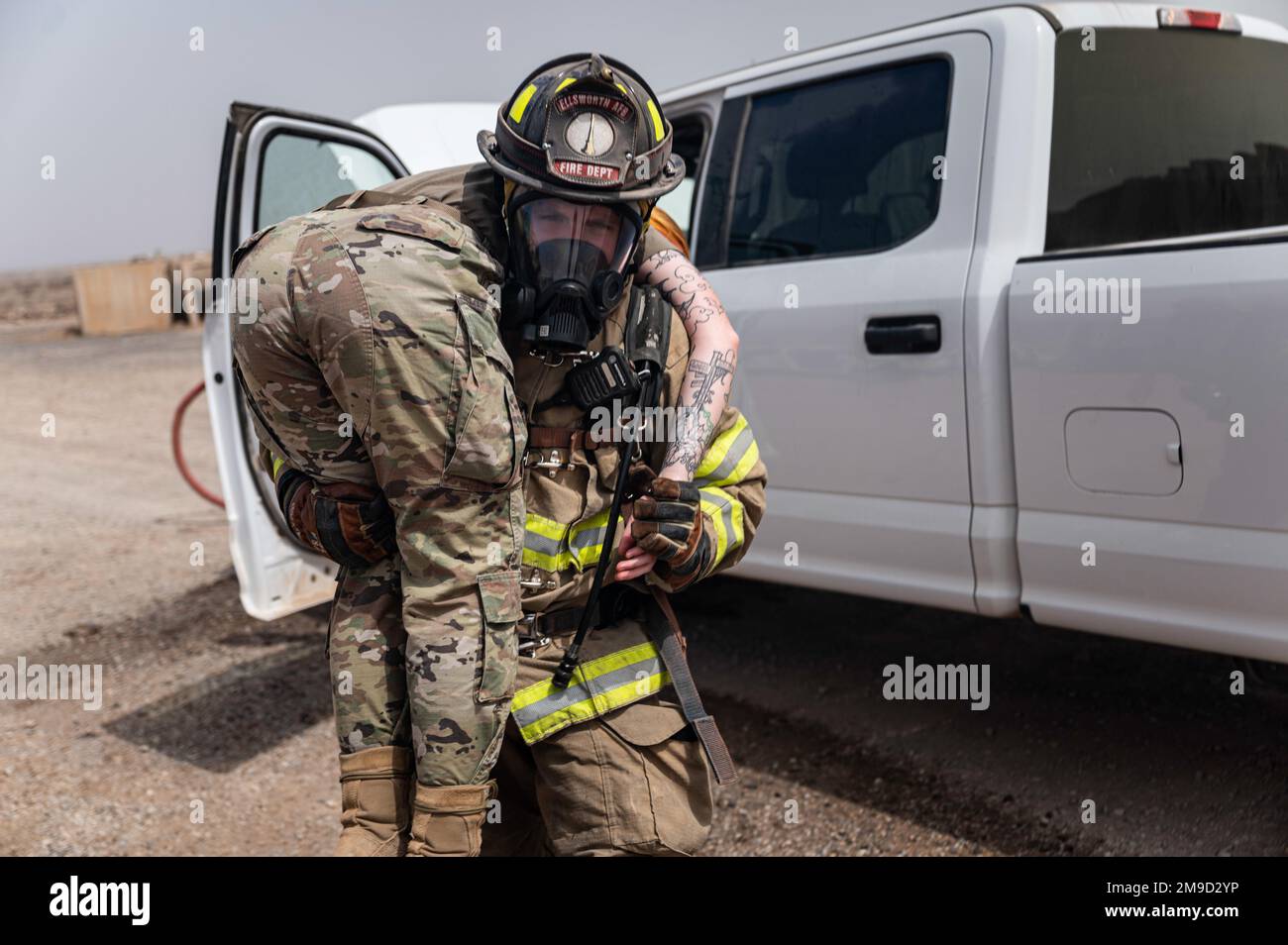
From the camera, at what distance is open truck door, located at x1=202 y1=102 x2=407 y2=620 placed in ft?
11.8

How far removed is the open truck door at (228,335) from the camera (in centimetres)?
360

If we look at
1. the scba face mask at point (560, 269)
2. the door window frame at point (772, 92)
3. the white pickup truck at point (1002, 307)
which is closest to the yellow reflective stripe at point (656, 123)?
the scba face mask at point (560, 269)

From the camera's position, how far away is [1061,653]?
416cm

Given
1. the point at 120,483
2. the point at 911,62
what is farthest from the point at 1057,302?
the point at 120,483

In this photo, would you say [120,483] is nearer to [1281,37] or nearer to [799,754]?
[799,754]

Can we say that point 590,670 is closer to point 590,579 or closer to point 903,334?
point 590,579

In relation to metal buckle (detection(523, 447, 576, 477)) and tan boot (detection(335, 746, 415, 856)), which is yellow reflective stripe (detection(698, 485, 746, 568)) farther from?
tan boot (detection(335, 746, 415, 856))

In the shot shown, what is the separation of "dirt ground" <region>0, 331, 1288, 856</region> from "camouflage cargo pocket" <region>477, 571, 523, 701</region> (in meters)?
1.63

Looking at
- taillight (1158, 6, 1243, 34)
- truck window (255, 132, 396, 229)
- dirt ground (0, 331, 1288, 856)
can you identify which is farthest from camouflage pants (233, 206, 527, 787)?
taillight (1158, 6, 1243, 34)

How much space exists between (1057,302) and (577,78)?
161 centimetres

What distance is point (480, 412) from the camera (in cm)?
158

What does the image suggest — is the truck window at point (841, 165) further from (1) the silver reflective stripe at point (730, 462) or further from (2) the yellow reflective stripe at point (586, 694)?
(2) the yellow reflective stripe at point (586, 694)

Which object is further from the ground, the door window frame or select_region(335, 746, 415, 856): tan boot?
the door window frame

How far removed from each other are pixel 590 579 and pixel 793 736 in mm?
1973
